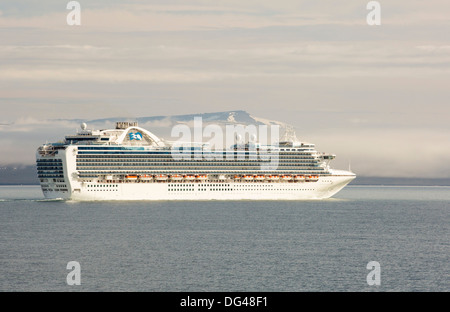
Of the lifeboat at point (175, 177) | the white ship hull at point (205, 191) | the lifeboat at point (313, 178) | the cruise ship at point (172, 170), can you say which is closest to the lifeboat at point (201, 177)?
the cruise ship at point (172, 170)

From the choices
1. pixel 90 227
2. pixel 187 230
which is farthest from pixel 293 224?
pixel 90 227

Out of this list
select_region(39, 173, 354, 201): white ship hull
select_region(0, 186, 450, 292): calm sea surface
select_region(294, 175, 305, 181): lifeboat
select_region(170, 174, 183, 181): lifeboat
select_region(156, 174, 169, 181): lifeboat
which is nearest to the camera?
select_region(0, 186, 450, 292): calm sea surface

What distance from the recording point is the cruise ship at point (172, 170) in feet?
415

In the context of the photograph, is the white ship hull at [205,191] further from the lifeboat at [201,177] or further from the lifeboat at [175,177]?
the lifeboat at [201,177]

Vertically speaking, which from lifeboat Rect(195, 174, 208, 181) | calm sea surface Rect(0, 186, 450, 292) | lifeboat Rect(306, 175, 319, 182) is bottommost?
calm sea surface Rect(0, 186, 450, 292)

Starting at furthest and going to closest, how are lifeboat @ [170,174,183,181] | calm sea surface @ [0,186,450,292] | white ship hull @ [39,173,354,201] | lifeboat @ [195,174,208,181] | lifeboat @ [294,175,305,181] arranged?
lifeboat @ [294,175,305,181] < lifeboat @ [195,174,208,181] < lifeboat @ [170,174,183,181] < white ship hull @ [39,173,354,201] < calm sea surface @ [0,186,450,292]

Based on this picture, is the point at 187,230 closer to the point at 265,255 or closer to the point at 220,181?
the point at 265,255

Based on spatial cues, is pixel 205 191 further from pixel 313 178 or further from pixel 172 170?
pixel 313 178

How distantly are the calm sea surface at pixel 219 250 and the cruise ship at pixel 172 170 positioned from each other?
18.9 m

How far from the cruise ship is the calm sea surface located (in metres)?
18.9

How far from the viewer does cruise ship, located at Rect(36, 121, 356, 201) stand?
12650 centimetres

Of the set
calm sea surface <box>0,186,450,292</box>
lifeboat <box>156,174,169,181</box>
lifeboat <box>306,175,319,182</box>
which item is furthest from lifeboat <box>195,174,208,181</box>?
calm sea surface <box>0,186,450,292</box>

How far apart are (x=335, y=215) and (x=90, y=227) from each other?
3624 centimetres

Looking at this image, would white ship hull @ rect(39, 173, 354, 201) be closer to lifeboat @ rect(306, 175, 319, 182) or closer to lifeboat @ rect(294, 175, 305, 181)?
lifeboat @ rect(306, 175, 319, 182)
